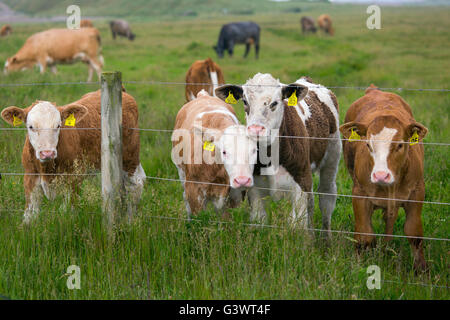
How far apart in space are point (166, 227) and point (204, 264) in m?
0.61

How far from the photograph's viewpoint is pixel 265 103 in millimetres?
4746

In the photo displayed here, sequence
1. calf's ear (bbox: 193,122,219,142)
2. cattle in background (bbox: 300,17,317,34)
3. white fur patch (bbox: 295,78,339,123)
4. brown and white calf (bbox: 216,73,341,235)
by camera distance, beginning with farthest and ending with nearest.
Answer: cattle in background (bbox: 300,17,317,34) → white fur patch (bbox: 295,78,339,123) → calf's ear (bbox: 193,122,219,142) → brown and white calf (bbox: 216,73,341,235)

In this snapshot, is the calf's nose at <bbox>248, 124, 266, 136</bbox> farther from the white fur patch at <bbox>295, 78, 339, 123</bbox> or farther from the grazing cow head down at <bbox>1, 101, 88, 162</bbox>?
the grazing cow head down at <bbox>1, 101, 88, 162</bbox>

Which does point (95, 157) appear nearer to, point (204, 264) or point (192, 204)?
point (192, 204)

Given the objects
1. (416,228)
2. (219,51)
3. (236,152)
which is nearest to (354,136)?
(416,228)

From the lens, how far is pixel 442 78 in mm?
15453

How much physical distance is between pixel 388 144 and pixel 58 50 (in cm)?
1557

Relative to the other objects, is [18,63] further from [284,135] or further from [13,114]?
[284,135]

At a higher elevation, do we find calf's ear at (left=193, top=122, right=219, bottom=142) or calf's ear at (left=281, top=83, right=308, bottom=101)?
calf's ear at (left=281, top=83, right=308, bottom=101)

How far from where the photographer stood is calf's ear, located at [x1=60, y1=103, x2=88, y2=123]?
17.6 ft

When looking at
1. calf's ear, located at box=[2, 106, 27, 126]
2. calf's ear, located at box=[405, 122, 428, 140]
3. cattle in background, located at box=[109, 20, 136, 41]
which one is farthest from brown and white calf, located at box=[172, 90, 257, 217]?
cattle in background, located at box=[109, 20, 136, 41]

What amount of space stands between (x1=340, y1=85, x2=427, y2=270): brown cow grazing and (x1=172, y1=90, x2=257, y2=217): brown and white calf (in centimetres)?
93

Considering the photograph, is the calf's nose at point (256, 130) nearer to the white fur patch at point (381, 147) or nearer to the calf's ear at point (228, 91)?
the calf's ear at point (228, 91)
